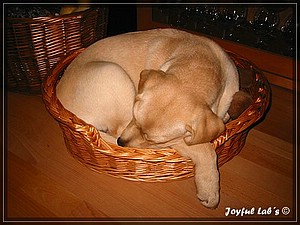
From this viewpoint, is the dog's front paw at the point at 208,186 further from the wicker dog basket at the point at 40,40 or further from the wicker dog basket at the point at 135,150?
the wicker dog basket at the point at 40,40

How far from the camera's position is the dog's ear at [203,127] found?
5.69 feet

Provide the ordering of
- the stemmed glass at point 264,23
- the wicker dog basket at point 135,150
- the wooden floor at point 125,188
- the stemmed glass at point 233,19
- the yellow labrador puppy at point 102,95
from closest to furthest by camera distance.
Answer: the wicker dog basket at point 135,150 < the wooden floor at point 125,188 < the yellow labrador puppy at point 102,95 < the stemmed glass at point 264,23 < the stemmed glass at point 233,19

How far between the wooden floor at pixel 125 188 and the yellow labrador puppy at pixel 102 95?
0.38m

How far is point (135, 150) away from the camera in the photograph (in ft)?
6.01

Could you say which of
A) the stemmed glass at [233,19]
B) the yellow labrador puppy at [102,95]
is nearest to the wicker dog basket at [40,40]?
the yellow labrador puppy at [102,95]

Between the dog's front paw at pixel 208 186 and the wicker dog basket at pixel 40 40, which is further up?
the wicker dog basket at pixel 40 40

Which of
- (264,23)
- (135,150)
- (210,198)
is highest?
(264,23)

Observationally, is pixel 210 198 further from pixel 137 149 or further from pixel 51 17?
pixel 51 17

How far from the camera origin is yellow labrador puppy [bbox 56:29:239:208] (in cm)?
175

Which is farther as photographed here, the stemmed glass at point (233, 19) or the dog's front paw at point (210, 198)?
the stemmed glass at point (233, 19)

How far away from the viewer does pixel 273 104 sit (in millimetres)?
2920

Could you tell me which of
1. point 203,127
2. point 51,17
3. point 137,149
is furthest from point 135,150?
point 51,17

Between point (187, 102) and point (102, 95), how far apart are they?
23.9 inches

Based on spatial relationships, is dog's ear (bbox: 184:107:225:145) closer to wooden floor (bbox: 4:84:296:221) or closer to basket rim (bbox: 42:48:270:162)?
basket rim (bbox: 42:48:270:162)
